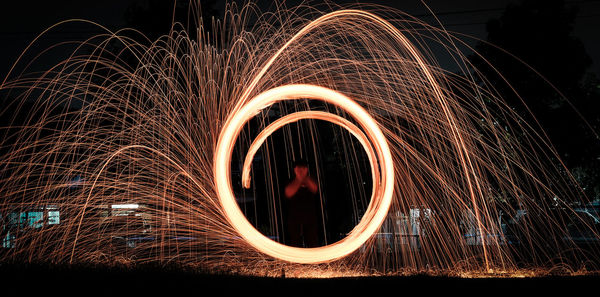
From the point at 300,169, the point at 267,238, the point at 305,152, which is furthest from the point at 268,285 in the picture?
the point at 305,152

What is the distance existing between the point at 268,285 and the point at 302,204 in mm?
2736

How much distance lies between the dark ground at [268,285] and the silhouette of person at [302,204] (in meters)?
2.40

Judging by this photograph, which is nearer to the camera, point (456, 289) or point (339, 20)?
point (456, 289)

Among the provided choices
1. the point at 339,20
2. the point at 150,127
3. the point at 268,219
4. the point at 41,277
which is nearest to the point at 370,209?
the point at 339,20

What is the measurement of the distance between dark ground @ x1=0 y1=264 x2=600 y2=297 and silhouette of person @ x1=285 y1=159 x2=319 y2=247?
7.87 feet

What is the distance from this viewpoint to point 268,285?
6.03 metres

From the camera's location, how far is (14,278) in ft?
20.9

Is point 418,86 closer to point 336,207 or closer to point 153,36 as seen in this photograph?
point 336,207

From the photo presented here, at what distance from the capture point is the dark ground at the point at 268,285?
5910mm

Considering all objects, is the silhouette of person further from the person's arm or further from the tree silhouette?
the tree silhouette

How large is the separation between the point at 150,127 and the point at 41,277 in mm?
5007

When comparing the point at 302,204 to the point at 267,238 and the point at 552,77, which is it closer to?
the point at 267,238

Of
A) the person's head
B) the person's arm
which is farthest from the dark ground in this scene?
the person's head

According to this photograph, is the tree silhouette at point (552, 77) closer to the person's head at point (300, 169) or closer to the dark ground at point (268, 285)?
the person's head at point (300, 169)
